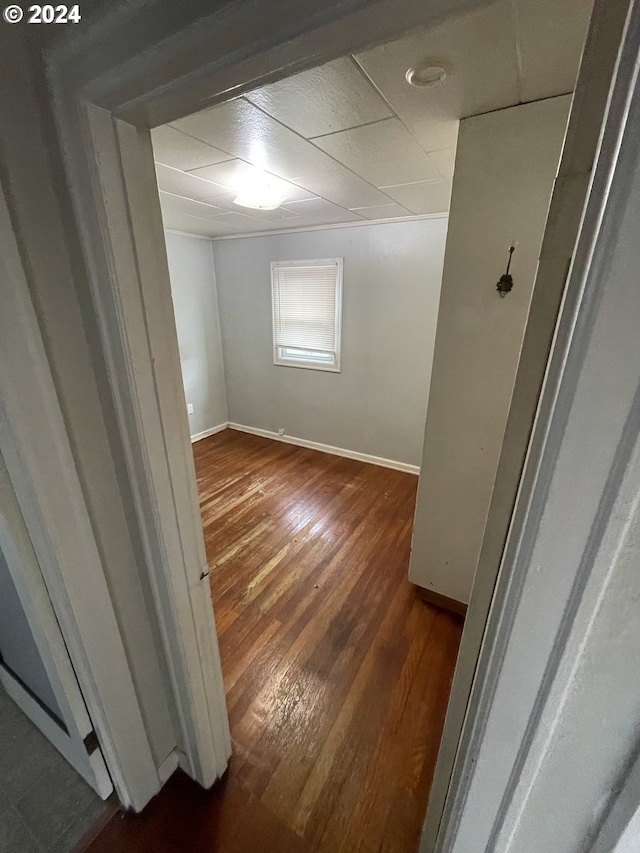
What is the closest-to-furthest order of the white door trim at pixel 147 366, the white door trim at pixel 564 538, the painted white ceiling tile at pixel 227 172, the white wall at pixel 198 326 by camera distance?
the white door trim at pixel 564 538, the white door trim at pixel 147 366, the painted white ceiling tile at pixel 227 172, the white wall at pixel 198 326

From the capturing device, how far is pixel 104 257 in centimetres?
70

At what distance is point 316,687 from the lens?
1636mm

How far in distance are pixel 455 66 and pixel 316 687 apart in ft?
7.84

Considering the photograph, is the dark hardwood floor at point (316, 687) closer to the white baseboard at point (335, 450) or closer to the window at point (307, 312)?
the white baseboard at point (335, 450)

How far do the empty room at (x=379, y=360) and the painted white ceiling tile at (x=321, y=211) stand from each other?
3cm

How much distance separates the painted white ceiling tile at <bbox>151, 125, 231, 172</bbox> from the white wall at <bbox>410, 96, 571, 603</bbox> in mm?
1107

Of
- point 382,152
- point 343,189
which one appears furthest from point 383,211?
point 382,152

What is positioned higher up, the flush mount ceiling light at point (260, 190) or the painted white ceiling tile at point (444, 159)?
the painted white ceiling tile at point (444, 159)

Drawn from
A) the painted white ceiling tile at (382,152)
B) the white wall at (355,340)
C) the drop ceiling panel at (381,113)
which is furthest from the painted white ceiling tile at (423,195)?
the white wall at (355,340)

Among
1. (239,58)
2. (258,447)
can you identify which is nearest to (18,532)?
(239,58)

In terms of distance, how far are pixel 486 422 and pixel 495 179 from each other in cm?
99

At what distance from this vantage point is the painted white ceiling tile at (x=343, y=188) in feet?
6.43

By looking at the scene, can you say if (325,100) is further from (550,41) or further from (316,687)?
(316,687)

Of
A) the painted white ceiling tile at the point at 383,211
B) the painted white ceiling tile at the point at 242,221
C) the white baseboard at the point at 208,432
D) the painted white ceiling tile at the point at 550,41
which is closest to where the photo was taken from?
the painted white ceiling tile at the point at 550,41
